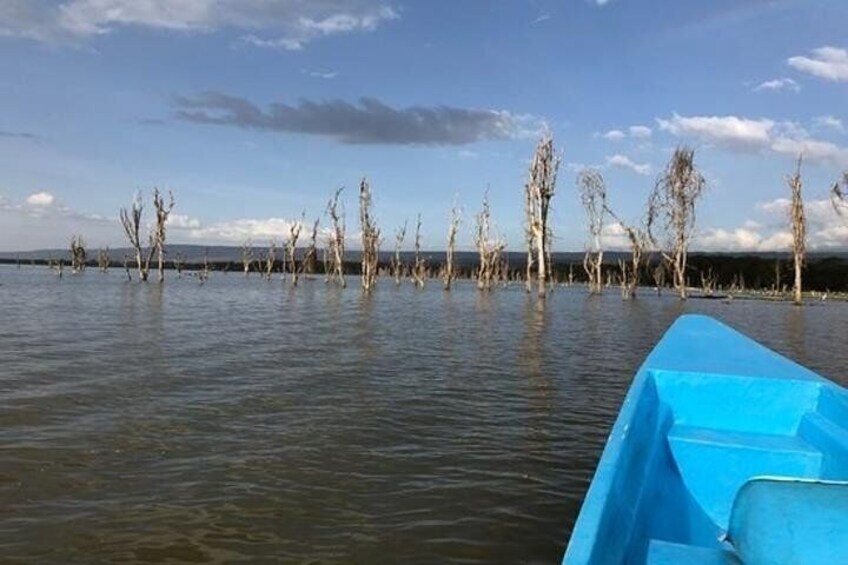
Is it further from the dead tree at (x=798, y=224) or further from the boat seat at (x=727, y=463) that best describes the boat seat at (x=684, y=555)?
the dead tree at (x=798, y=224)

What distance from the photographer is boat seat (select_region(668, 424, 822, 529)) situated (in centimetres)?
431

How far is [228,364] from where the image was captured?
12.5 m

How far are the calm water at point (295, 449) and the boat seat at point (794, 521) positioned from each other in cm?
173

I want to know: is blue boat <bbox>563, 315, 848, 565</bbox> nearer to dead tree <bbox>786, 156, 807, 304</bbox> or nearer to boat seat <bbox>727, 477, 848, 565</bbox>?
boat seat <bbox>727, 477, 848, 565</bbox>

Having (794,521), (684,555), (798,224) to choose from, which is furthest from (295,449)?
(798,224)

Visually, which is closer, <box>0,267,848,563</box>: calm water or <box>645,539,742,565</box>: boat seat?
<box>645,539,742,565</box>: boat seat

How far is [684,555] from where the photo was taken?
3322 millimetres

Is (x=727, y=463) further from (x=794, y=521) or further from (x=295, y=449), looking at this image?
(x=295, y=449)

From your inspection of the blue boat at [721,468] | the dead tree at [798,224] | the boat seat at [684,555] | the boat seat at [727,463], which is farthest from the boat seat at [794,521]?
the dead tree at [798,224]

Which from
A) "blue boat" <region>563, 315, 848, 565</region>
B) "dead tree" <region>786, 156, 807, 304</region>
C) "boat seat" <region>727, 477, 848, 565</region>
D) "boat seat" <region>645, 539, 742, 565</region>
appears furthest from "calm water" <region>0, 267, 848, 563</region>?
"dead tree" <region>786, 156, 807, 304</region>

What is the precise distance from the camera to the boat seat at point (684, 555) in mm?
3229

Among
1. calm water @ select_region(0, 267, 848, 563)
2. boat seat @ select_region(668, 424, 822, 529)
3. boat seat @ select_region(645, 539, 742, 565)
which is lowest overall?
calm water @ select_region(0, 267, 848, 563)

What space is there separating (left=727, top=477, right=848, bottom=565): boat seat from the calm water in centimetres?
173

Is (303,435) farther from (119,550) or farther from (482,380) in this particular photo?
(482,380)
